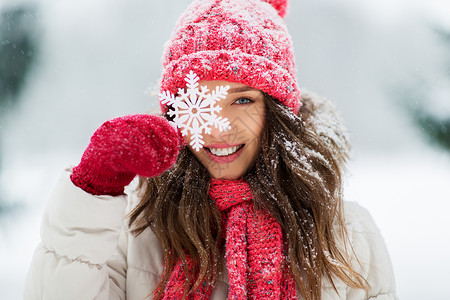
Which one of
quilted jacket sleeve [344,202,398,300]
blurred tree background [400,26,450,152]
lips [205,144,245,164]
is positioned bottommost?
quilted jacket sleeve [344,202,398,300]

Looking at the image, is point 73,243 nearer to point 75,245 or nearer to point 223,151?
point 75,245

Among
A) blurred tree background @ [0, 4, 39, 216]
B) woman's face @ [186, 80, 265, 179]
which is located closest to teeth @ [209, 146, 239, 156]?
woman's face @ [186, 80, 265, 179]

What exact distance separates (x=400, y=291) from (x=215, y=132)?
1.24 m

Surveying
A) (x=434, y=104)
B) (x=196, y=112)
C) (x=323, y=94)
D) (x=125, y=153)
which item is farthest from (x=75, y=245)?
(x=434, y=104)

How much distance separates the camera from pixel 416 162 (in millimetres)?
1987

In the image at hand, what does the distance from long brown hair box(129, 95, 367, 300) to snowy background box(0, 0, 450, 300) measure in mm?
192

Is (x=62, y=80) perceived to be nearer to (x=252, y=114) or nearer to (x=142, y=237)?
(x=142, y=237)

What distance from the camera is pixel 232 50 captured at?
111 cm

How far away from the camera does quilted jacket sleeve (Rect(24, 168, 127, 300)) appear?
0.96 meters

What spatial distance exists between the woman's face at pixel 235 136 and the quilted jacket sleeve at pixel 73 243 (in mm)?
298

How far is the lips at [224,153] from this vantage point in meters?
1.20

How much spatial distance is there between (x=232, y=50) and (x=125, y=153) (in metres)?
0.43

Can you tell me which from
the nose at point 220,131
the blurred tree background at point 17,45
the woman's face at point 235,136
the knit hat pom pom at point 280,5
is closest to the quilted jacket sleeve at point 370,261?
the woman's face at point 235,136

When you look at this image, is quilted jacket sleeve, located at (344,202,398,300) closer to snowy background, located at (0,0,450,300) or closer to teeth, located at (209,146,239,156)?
snowy background, located at (0,0,450,300)
